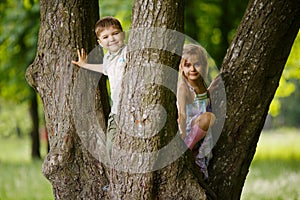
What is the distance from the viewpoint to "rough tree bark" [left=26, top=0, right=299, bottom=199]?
4727 millimetres

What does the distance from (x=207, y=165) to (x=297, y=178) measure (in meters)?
6.51

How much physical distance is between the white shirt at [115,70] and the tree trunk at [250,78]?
961 mm

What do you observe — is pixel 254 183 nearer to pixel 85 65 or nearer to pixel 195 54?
pixel 195 54

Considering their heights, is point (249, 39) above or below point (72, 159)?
above

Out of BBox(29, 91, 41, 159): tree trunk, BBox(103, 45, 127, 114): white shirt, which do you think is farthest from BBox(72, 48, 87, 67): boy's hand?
BBox(29, 91, 41, 159): tree trunk

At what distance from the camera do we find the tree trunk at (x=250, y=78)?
5.15 m

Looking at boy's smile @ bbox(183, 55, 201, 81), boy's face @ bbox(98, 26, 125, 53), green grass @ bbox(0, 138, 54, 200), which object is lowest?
green grass @ bbox(0, 138, 54, 200)

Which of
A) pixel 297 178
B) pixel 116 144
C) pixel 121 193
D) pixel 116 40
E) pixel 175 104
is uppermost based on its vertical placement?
pixel 116 40

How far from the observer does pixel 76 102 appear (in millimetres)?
5301

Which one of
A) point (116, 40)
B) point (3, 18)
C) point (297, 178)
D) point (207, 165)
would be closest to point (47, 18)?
point (116, 40)

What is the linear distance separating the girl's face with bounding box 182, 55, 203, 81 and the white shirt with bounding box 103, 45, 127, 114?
60 cm

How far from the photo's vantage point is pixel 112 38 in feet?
16.8

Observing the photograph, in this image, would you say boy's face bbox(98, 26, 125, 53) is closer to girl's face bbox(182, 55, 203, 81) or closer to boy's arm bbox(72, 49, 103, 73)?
boy's arm bbox(72, 49, 103, 73)

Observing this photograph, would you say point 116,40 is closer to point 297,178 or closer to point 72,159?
point 72,159
